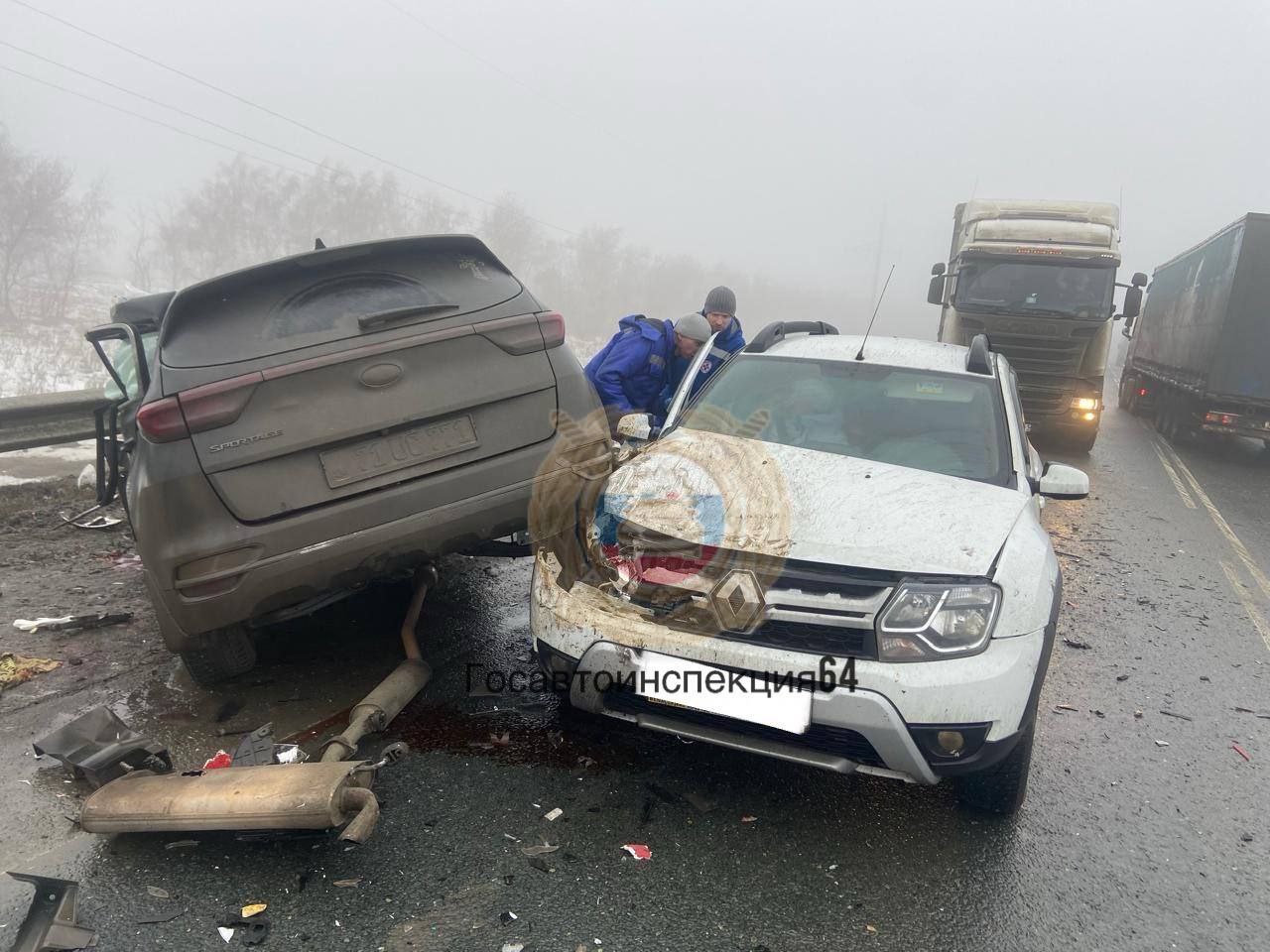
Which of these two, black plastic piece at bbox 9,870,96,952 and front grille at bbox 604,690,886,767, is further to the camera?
front grille at bbox 604,690,886,767

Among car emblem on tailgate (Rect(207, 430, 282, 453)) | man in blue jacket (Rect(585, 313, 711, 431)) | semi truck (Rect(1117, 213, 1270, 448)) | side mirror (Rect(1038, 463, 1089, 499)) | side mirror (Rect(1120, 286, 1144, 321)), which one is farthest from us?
side mirror (Rect(1120, 286, 1144, 321))

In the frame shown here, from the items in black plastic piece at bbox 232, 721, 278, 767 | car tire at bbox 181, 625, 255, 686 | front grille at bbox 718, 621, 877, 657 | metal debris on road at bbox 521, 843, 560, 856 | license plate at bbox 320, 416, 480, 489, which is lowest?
metal debris on road at bbox 521, 843, 560, 856

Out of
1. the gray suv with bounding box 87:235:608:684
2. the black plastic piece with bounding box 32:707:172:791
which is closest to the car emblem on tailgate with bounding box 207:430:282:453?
the gray suv with bounding box 87:235:608:684

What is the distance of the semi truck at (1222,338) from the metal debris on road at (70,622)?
1258 cm

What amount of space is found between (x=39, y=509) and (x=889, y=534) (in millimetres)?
6004

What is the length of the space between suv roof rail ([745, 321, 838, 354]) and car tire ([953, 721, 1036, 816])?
2334mm

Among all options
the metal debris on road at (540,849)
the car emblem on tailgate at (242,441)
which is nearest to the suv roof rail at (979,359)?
the metal debris on road at (540,849)

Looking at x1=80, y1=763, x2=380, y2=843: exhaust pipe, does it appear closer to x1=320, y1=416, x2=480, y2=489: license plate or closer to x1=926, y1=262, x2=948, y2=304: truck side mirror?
x1=320, y1=416, x2=480, y2=489: license plate

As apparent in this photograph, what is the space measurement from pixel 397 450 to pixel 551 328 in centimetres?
86

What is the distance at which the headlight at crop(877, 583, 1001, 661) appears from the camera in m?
2.41

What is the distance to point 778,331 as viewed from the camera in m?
4.74

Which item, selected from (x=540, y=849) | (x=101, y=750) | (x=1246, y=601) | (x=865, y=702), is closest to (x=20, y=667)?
(x=101, y=750)

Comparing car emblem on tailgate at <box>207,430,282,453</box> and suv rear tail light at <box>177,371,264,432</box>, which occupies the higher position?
suv rear tail light at <box>177,371,264,432</box>

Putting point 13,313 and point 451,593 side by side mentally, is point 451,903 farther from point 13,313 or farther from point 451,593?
point 13,313
